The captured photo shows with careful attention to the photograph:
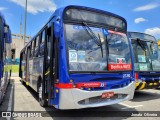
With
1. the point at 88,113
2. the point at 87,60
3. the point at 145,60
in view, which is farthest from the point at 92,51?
the point at 145,60

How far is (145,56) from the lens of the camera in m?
9.37

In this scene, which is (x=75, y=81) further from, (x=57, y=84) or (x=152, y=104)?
(x=152, y=104)

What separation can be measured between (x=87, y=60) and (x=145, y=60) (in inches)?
178

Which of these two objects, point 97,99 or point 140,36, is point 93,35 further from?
point 140,36

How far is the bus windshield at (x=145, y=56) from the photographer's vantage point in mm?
9094

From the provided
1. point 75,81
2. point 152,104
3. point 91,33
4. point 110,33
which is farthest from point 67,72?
point 152,104

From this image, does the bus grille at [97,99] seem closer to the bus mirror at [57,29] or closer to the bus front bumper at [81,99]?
the bus front bumper at [81,99]

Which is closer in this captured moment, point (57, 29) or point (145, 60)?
point (57, 29)

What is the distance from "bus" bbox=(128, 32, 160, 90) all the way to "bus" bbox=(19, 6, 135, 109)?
2.50m

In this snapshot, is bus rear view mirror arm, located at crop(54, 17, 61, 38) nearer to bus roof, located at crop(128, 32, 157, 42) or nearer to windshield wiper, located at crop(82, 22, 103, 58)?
windshield wiper, located at crop(82, 22, 103, 58)

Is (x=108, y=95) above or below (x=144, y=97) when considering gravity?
above

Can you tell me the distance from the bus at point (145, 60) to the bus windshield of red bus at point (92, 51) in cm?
262

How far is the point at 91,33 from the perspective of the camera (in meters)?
5.89

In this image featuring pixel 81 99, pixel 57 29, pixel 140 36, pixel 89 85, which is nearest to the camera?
pixel 81 99
